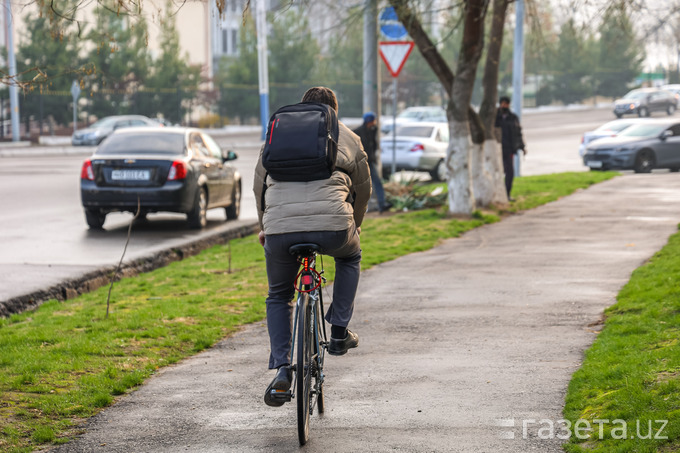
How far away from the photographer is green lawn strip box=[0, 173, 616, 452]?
548 cm

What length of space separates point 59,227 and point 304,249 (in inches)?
438

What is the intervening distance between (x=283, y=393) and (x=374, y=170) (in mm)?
12914

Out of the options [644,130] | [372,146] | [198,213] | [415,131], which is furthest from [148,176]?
[644,130]

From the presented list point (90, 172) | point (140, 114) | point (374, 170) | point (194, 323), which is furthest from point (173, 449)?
point (140, 114)

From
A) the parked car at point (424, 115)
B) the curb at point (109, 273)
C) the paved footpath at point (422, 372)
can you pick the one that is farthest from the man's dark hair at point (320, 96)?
the parked car at point (424, 115)

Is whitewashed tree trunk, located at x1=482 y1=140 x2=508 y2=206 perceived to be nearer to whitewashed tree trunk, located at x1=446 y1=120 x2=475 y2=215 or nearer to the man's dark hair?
whitewashed tree trunk, located at x1=446 y1=120 x2=475 y2=215

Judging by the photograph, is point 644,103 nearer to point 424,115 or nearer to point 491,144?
point 424,115

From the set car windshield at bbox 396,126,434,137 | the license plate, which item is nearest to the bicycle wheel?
the license plate

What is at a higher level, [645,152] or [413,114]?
[413,114]

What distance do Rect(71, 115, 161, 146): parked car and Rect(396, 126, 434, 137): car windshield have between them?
52.5 feet

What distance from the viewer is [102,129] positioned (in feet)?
133

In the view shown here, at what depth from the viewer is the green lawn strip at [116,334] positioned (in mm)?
5480

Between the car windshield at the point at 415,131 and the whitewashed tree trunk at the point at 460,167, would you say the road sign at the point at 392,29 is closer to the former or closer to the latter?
the whitewashed tree trunk at the point at 460,167

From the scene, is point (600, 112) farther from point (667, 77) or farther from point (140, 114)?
point (140, 114)
